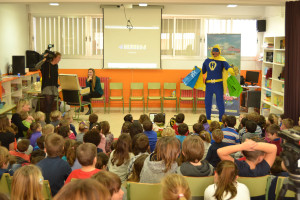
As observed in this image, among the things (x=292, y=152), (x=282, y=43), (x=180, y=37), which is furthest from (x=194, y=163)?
(x=180, y=37)

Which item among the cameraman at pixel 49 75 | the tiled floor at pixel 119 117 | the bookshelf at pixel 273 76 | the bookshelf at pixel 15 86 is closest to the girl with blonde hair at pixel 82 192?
the tiled floor at pixel 119 117

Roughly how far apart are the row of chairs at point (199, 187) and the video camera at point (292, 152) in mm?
890

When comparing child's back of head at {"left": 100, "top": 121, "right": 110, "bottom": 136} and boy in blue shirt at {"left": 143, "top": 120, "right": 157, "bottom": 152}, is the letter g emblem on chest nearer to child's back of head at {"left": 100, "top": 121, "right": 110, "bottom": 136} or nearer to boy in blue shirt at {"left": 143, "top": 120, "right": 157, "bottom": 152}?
boy in blue shirt at {"left": 143, "top": 120, "right": 157, "bottom": 152}

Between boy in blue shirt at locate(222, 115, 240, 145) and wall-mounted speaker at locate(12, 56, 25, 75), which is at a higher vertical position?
wall-mounted speaker at locate(12, 56, 25, 75)

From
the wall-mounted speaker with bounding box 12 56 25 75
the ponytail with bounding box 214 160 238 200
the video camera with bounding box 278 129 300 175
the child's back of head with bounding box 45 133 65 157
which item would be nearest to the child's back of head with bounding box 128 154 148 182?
the child's back of head with bounding box 45 133 65 157

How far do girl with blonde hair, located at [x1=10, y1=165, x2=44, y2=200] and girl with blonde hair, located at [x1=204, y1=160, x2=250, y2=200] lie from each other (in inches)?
49.5

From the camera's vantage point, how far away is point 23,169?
2.45 metres

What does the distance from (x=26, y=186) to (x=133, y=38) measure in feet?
28.0

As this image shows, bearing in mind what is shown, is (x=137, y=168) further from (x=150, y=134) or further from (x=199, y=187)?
(x=150, y=134)

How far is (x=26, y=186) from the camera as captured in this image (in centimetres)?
239

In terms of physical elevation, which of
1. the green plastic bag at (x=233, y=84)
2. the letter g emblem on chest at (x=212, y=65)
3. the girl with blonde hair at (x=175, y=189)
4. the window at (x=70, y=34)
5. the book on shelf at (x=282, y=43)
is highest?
the window at (x=70, y=34)

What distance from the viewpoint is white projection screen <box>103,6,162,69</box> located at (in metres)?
10.5

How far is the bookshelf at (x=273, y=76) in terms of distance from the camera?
30.4ft

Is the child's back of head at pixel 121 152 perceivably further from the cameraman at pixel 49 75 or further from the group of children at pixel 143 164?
the cameraman at pixel 49 75
